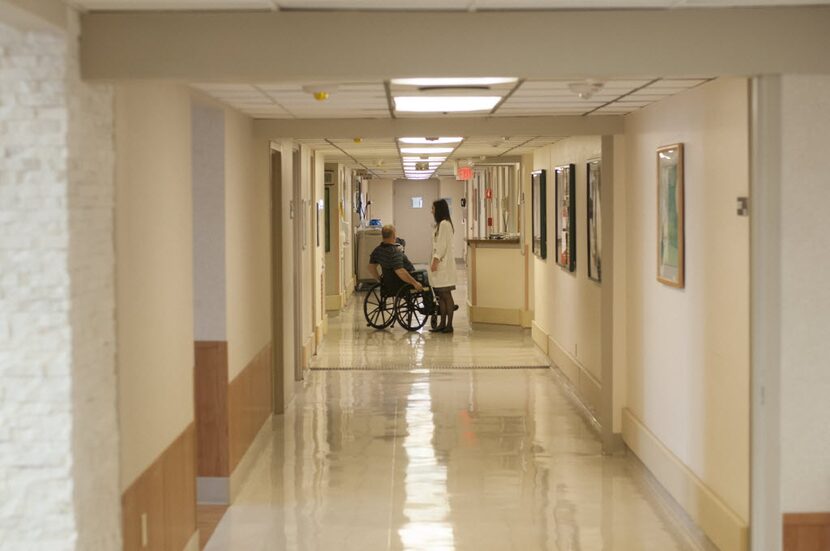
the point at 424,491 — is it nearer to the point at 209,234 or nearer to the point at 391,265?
the point at 209,234

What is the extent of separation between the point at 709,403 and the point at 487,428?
3.24 meters

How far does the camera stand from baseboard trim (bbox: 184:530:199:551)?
554 cm

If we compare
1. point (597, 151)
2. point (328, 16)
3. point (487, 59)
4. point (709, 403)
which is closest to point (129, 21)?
point (328, 16)

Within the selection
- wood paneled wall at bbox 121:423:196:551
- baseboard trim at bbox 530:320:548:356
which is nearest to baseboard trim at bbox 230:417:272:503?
wood paneled wall at bbox 121:423:196:551

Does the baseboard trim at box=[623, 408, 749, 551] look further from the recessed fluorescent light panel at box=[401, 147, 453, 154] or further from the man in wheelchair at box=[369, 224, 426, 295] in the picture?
the man in wheelchair at box=[369, 224, 426, 295]

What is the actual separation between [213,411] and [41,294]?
3049mm

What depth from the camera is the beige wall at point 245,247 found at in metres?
6.80

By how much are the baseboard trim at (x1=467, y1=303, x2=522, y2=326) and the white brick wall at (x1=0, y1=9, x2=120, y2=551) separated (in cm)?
1170

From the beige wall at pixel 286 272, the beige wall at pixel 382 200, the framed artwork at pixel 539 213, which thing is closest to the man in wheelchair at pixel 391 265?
the framed artwork at pixel 539 213

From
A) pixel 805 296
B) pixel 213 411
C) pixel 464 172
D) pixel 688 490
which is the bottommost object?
pixel 688 490

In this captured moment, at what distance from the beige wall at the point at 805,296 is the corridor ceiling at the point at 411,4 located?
1.78ft

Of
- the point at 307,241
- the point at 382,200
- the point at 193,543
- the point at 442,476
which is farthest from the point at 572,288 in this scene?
the point at 382,200

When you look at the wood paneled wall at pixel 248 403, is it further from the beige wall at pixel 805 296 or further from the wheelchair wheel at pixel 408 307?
the wheelchair wheel at pixel 408 307

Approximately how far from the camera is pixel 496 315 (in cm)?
1545
